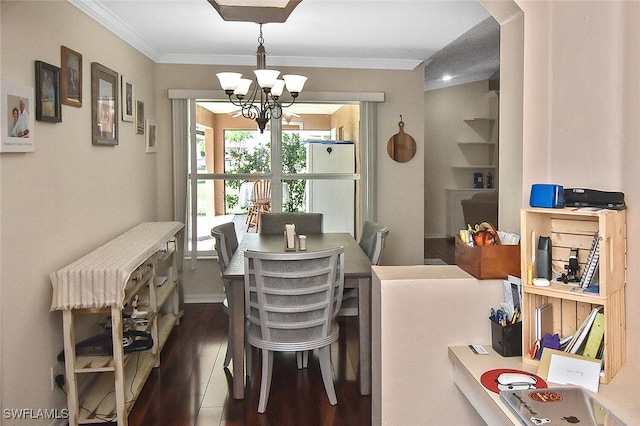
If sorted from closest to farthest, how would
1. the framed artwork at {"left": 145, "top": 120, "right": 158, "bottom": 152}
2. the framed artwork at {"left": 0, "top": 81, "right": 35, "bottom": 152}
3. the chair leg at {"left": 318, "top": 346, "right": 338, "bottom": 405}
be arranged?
the framed artwork at {"left": 0, "top": 81, "right": 35, "bottom": 152} < the chair leg at {"left": 318, "top": 346, "right": 338, "bottom": 405} < the framed artwork at {"left": 145, "top": 120, "right": 158, "bottom": 152}

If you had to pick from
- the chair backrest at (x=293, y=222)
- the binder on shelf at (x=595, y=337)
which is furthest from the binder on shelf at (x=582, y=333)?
the chair backrest at (x=293, y=222)

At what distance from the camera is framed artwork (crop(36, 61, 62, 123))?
258 cm

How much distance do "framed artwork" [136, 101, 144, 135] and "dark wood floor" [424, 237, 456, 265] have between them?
445cm

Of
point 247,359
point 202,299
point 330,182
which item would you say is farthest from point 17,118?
point 330,182

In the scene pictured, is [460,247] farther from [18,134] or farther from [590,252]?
[18,134]

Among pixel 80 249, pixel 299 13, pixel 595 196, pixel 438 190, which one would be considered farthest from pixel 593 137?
pixel 438 190

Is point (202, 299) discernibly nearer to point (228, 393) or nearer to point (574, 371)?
point (228, 393)

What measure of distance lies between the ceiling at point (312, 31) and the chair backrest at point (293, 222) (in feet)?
4.71

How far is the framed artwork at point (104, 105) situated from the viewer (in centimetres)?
334

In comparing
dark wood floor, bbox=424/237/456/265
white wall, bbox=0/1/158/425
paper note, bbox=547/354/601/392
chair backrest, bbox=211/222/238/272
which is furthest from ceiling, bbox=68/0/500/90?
dark wood floor, bbox=424/237/456/265

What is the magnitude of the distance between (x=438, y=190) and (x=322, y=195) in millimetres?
4803

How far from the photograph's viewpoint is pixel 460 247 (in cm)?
213

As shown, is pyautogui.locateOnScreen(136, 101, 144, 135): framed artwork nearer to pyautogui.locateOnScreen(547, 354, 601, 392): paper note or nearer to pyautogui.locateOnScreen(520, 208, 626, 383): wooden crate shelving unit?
pyautogui.locateOnScreen(520, 208, 626, 383): wooden crate shelving unit

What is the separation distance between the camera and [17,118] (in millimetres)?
2338
